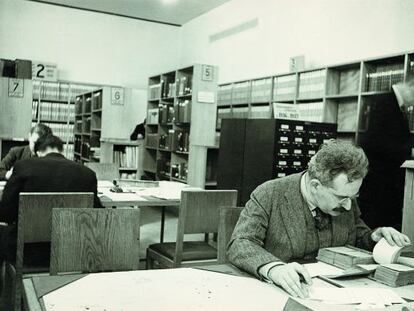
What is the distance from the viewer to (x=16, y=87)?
19.1 ft

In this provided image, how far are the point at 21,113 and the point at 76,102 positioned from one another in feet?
10.5

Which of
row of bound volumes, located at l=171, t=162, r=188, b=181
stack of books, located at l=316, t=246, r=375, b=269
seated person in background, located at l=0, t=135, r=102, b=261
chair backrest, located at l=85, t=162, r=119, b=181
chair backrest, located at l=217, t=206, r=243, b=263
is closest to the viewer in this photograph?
stack of books, located at l=316, t=246, r=375, b=269

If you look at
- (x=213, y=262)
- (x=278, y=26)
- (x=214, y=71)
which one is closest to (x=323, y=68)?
(x=214, y=71)

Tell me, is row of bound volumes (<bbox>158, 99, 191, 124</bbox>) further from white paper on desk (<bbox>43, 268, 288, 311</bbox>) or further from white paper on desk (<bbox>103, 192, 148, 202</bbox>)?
white paper on desk (<bbox>43, 268, 288, 311</bbox>)

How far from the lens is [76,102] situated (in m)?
Result: 9.01

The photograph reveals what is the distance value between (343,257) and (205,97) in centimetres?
434

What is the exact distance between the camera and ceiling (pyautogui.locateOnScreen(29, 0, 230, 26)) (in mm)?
8625

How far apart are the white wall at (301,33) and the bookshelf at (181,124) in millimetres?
1206

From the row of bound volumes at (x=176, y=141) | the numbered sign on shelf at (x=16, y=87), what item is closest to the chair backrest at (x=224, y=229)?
the row of bound volumes at (x=176, y=141)

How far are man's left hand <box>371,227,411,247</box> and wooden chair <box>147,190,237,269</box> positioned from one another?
1.10m

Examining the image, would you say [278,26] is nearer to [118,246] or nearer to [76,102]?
[76,102]

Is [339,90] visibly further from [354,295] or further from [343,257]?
[354,295]

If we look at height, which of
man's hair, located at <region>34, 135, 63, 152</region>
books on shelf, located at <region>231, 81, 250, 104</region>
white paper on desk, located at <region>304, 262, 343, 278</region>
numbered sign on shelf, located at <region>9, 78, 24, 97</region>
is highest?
books on shelf, located at <region>231, 81, 250, 104</region>

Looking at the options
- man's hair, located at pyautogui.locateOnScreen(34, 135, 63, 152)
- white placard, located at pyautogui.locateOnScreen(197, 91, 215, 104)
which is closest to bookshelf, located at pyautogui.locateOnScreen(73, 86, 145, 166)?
white placard, located at pyautogui.locateOnScreen(197, 91, 215, 104)
